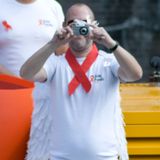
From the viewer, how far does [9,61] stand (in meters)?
3.63

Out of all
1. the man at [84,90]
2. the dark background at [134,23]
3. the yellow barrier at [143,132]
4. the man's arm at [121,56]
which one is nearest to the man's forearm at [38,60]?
the man at [84,90]

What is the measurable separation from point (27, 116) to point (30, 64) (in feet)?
1.69

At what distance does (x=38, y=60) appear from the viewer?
2830 mm

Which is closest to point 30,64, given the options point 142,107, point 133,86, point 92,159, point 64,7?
point 92,159

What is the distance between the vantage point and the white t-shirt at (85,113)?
284cm

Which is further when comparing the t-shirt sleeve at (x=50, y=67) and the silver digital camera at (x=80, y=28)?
the t-shirt sleeve at (x=50, y=67)

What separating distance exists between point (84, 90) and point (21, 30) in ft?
3.02

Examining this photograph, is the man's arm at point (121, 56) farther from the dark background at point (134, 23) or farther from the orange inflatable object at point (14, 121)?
the dark background at point (134, 23)

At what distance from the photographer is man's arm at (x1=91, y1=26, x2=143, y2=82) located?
→ 2758 millimetres

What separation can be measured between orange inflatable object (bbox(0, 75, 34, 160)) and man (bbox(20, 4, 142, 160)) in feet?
1.16

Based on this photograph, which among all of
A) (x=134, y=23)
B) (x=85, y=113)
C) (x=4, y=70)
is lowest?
(x=85, y=113)

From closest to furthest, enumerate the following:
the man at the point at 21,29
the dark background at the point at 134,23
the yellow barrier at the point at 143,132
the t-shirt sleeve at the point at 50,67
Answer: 1. the t-shirt sleeve at the point at 50,67
2. the yellow barrier at the point at 143,132
3. the man at the point at 21,29
4. the dark background at the point at 134,23

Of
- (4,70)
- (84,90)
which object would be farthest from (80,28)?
(4,70)

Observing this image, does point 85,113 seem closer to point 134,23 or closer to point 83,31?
point 83,31
